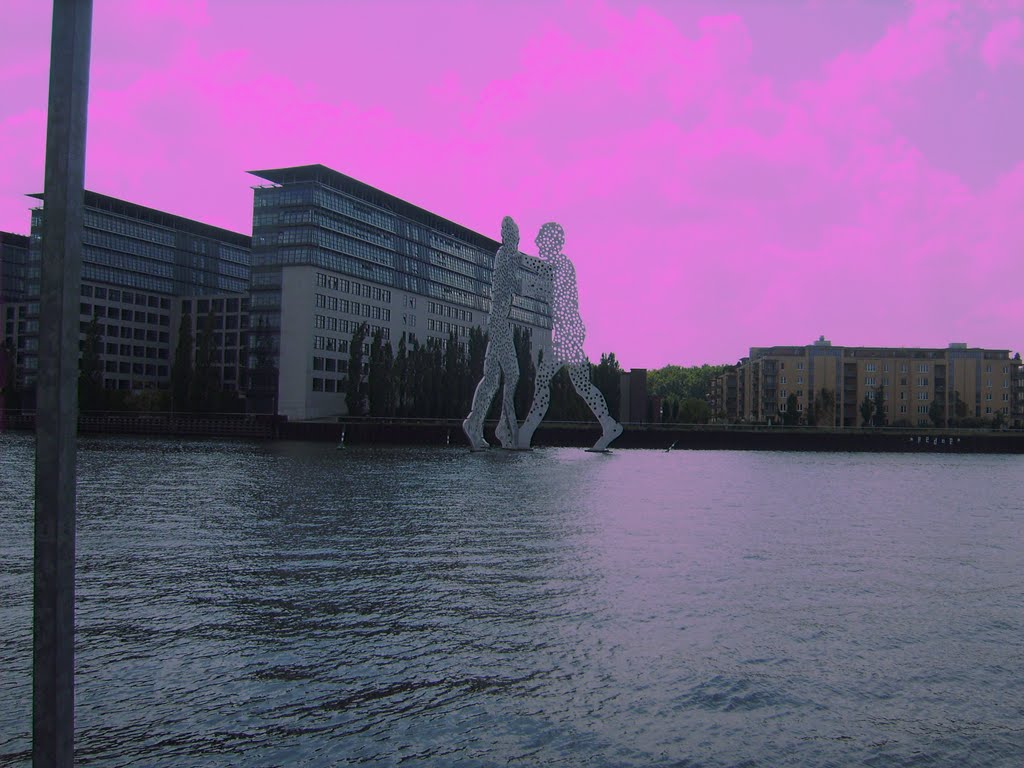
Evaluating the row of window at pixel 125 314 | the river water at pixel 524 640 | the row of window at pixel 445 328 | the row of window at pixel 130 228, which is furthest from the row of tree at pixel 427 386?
the river water at pixel 524 640

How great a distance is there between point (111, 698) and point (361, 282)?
102 metres

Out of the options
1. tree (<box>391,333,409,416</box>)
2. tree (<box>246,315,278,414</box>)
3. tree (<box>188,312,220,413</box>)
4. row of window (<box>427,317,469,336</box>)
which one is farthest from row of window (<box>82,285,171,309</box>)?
tree (<box>391,333,409,416</box>)

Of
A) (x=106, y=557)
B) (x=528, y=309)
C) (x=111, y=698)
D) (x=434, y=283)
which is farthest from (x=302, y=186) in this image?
(x=111, y=698)

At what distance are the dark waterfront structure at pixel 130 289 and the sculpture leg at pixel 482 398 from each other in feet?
202

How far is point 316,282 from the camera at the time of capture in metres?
99.8

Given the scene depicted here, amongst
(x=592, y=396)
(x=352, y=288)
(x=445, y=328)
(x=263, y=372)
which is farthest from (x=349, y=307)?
(x=592, y=396)

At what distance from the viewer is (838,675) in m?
9.20

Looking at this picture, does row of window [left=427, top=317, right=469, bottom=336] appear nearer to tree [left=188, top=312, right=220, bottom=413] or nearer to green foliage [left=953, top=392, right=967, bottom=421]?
tree [left=188, top=312, right=220, bottom=413]

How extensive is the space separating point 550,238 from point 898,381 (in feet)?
332

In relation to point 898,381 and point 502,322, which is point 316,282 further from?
point 898,381

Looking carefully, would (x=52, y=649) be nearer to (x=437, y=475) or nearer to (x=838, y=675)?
(x=838, y=675)

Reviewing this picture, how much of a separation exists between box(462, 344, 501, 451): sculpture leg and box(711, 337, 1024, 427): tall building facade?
8698cm

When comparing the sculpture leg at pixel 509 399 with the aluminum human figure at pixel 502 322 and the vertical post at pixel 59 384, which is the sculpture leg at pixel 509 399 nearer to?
the aluminum human figure at pixel 502 322

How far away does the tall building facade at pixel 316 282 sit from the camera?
99500 mm
